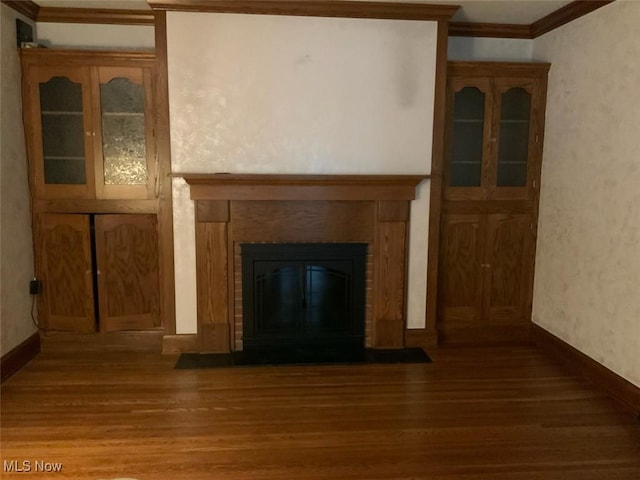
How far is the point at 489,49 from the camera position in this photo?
3904 mm

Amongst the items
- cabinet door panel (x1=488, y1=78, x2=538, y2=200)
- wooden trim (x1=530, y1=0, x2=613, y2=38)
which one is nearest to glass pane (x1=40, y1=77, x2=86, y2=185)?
cabinet door panel (x1=488, y1=78, x2=538, y2=200)

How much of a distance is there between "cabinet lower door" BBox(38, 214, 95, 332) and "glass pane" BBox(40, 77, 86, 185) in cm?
30

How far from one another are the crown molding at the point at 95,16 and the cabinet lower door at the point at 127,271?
139 centimetres

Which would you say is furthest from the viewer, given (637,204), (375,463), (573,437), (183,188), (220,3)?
(183,188)

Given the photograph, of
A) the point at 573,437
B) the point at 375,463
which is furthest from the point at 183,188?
the point at 573,437

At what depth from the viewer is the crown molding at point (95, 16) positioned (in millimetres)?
3484

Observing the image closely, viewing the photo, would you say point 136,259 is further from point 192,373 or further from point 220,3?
point 220,3

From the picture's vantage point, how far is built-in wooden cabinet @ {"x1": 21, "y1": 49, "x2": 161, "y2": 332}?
3.41m

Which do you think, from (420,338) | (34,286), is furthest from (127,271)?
(420,338)

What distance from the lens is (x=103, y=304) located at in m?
3.62

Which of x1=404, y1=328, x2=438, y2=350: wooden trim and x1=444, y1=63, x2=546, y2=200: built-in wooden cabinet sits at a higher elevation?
x1=444, y1=63, x2=546, y2=200: built-in wooden cabinet

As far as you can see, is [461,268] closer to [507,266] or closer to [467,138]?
[507,266]

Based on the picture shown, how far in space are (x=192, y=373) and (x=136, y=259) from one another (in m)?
0.95
